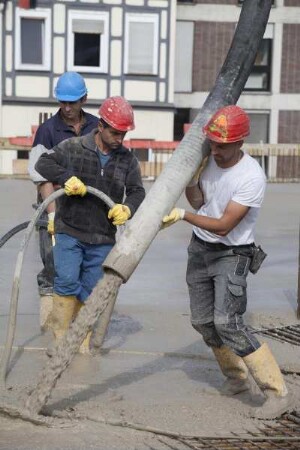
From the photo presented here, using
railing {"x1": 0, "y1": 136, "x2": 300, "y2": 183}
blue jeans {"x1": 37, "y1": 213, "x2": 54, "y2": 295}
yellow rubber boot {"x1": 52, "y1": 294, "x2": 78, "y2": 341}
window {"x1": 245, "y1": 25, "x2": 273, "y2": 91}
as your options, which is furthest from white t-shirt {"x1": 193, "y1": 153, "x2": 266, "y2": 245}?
window {"x1": 245, "y1": 25, "x2": 273, "y2": 91}

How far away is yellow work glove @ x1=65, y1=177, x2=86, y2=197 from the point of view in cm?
734

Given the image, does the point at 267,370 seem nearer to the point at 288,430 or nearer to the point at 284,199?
the point at 288,430

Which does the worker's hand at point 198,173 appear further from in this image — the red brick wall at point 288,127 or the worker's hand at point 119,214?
the red brick wall at point 288,127

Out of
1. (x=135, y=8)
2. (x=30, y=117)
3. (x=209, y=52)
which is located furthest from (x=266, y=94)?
(x=30, y=117)

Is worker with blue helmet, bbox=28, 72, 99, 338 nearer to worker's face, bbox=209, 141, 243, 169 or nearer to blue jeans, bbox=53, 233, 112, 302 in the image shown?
blue jeans, bbox=53, 233, 112, 302

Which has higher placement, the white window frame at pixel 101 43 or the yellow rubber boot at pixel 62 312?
the white window frame at pixel 101 43

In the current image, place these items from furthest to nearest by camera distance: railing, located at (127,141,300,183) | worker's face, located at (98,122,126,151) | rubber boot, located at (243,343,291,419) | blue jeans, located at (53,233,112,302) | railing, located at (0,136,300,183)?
railing, located at (0,136,300,183), railing, located at (127,141,300,183), blue jeans, located at (53,233,112,302), worker's face, located at (98,122,126,151), rubber boot, located at (243,343,291,419)

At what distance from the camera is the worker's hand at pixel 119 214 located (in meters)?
7.43

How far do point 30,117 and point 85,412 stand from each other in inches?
1171

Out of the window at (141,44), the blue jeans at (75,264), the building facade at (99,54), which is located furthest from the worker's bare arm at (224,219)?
the window at (141,44)

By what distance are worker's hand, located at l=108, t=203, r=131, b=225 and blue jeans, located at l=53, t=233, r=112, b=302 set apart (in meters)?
0.43

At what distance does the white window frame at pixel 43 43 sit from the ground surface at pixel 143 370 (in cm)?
2353

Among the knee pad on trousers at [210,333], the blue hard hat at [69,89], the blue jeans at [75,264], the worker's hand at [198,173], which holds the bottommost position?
the knee pad on trousers at [210,333]

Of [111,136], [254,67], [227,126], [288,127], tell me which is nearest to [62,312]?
[111,136]
